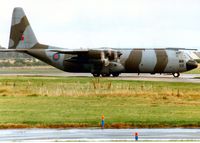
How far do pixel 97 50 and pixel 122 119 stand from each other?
37.9m


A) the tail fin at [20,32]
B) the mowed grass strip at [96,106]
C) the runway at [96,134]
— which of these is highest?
the tail fin at [20,32]

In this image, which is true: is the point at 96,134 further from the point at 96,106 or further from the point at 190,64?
the point at 190,64

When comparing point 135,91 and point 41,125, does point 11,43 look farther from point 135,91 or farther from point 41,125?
point 41,125

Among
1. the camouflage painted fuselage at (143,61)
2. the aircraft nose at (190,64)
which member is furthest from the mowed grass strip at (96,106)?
the aircraft nose at (190,64)

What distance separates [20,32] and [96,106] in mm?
37385

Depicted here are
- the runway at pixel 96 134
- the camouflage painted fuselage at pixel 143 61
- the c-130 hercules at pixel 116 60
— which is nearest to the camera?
the runway at pixel 96 134

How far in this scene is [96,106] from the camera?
36.5 metres

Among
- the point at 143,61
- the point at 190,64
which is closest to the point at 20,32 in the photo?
the point at 143,61

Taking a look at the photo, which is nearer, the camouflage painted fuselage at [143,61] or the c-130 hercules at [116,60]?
the c-130 hercules at [116,60]

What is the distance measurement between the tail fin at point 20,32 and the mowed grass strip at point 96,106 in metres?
21.0

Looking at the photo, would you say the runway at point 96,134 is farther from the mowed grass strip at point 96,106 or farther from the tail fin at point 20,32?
the tail fin at point 20,32

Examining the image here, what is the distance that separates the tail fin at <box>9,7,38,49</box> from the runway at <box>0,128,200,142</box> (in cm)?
4537

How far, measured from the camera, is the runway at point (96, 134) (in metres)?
22.6

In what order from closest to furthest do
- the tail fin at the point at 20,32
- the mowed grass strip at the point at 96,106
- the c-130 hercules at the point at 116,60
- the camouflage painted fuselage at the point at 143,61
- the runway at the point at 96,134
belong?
1. the runway at the point at 96,134
2. the mowed grass strip at the point at 96,106
3. the c-130 hercules at the point at 116,60
4. the camouflage painted fuselage at the point at 143,61
5. the tail fin at the point at 20,32
